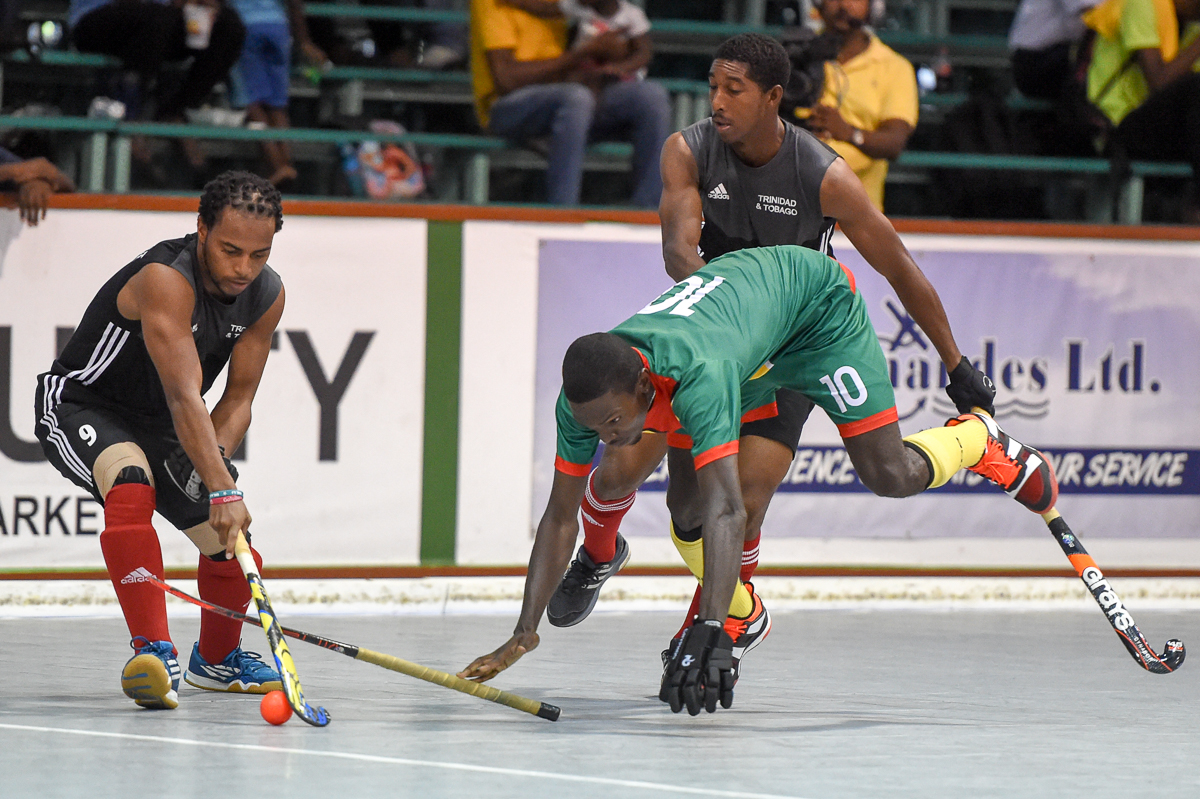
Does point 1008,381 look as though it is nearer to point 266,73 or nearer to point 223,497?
point 266,73

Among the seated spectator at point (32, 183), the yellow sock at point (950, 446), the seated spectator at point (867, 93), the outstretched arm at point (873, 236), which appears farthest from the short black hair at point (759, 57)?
the seated spectator at point (32, 183)

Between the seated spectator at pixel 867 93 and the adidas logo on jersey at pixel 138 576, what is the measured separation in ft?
14.4

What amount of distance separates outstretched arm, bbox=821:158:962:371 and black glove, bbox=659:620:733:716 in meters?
1.65

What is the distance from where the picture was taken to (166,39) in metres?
8.18

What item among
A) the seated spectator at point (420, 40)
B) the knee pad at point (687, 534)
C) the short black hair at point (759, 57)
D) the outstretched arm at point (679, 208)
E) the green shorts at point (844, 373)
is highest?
the short black hair at point (759, 57)

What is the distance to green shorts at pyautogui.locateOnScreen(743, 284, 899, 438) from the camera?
209 inches

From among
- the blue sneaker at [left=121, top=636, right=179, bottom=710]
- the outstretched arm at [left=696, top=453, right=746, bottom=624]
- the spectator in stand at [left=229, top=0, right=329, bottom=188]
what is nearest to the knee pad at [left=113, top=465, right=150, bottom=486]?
the blue sneaker at [left=121, top=636, right=179, bottom=710]

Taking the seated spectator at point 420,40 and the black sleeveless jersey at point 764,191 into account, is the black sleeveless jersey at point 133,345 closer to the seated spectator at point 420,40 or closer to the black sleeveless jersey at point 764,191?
the black sleeveless jersey at point 764,191

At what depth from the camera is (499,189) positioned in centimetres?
902

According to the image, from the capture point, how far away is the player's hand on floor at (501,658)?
4.84 m

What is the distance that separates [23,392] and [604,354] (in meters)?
3.73

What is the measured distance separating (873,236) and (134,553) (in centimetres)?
253

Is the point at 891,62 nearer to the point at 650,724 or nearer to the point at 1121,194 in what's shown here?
the point at 1121,194

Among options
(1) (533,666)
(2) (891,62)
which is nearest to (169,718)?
(1) (533,666)
